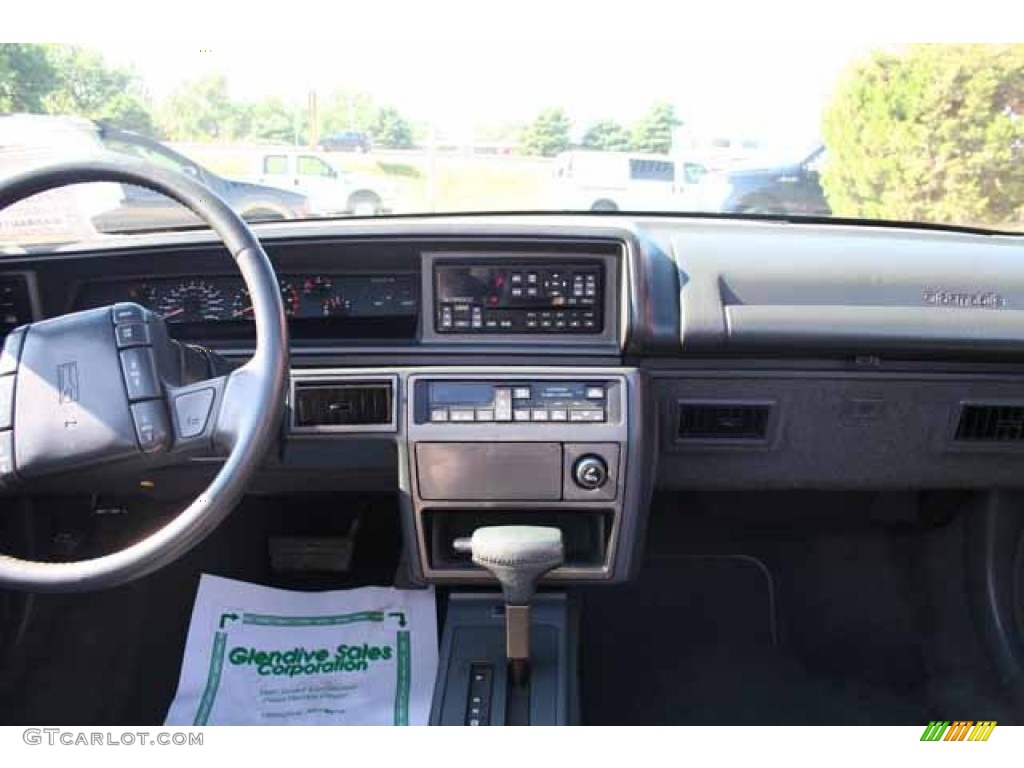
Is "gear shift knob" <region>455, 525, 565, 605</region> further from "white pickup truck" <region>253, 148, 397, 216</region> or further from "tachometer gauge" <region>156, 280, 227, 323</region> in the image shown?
"white pickup truck" <region>253, 148, 397, 216</region>

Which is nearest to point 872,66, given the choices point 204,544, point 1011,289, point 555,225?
point 1011,289

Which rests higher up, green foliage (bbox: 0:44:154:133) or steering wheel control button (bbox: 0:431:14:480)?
green foliage (bbox: 0:44:154:133)

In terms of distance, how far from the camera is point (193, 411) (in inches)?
54.6

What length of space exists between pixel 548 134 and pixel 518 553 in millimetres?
1879

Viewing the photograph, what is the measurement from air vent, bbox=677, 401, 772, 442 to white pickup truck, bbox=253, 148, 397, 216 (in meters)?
0.96

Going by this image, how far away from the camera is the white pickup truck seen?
7.64ft

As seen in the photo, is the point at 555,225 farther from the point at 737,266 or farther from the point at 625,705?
the point at 625,705

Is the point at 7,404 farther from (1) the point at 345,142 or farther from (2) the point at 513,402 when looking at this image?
(1) the point at 345,142

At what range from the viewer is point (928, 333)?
1.88m

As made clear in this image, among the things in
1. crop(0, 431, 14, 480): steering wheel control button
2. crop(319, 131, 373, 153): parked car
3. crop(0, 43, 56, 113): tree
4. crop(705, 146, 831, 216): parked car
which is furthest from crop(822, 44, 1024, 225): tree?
crop(0, 431, 14, 480): steering wheel control button

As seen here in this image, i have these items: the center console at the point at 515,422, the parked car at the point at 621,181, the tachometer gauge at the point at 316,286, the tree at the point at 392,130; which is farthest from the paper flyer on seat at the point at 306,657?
the tree at the point at 392,130

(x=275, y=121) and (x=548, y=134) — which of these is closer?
(x=275, y=121)

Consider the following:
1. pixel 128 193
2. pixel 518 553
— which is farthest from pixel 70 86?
pixel 518 553

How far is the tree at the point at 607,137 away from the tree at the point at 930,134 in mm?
766
